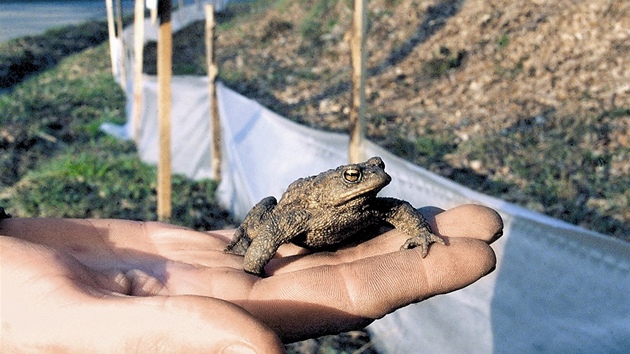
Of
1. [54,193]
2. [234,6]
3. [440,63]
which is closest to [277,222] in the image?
[54,193]

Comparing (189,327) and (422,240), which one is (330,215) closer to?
(422,240)

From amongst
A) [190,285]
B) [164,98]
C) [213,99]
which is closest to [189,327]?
[190,285]

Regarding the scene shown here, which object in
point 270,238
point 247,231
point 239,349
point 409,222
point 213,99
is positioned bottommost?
point 213,99

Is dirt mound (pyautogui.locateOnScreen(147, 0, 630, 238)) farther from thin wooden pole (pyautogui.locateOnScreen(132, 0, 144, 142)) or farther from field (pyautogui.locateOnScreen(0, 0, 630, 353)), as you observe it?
thin wooden pole (pyautogui.locateOnScreen(132, 0, 144, 142))

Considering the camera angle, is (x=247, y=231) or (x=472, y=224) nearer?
(x=472, y=224)

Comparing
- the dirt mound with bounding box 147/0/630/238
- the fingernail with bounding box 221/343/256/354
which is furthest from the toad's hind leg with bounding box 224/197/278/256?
the dirt mound with bounding box 147/0/630/238
